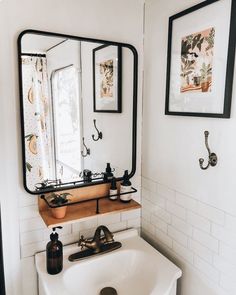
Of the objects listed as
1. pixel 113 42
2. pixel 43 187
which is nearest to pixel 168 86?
pixel 113 42

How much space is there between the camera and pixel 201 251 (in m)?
1.20

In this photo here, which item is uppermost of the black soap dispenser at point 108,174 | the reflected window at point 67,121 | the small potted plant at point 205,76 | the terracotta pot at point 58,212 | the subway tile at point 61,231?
the small potted plant at point 205,76

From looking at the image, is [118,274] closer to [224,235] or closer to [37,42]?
[224,235]

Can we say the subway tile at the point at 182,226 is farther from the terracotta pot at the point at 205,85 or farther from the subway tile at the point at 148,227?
the terracotta pot at the point at 205,85

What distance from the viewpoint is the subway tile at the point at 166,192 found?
4.42ft

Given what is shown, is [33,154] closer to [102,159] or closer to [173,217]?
[102,159]

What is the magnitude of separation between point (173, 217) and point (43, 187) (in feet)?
2.19

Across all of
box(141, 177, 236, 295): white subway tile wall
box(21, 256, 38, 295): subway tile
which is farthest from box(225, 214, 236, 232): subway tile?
box(21, 256, 38, 295): subway tile

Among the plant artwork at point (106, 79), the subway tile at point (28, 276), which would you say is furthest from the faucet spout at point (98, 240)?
the plant artwork at point (106, 79)

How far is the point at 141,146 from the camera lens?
1.56m

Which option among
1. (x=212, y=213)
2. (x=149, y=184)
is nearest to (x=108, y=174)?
(x=149, y=184)

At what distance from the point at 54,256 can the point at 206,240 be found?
2.27 ft

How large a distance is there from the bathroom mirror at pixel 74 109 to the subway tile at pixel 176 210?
11.5 inches

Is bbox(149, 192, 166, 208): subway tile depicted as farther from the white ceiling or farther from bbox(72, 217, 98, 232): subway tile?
the white ceiling
